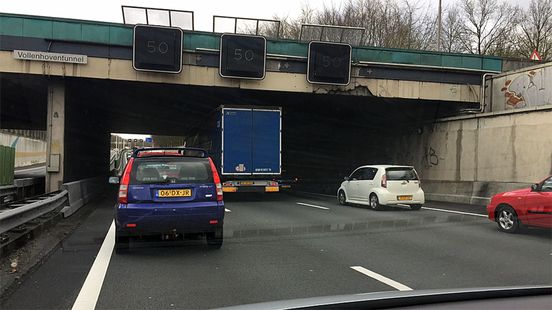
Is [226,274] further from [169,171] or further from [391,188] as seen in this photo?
[391,188]

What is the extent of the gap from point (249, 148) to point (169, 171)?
10058mm

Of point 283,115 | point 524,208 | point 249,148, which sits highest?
point 283,115

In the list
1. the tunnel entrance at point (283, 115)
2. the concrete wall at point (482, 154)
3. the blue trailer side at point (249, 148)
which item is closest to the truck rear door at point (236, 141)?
the blue trailer side at point (249, 148)

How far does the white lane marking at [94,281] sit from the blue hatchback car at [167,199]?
41 centimetres

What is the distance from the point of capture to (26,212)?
9.10 metres

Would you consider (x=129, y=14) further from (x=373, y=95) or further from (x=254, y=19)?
(x=373, y=95)

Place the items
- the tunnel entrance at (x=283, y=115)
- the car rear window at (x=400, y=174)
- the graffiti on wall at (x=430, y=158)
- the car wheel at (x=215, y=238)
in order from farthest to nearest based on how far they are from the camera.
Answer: the tunnel entrance at (x=283, y=115) → the graffiti on wall at (x=430, y=158) → the car rear window at (x=400, y=174) → the car wheel at (x=215, y=238)

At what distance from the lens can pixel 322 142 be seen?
1197 inches

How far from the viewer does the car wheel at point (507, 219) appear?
410 inches

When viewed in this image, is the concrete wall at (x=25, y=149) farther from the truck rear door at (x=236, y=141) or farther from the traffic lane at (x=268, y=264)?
the traffic lane at (x=268, y=264)

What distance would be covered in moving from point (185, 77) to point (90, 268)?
1215cm

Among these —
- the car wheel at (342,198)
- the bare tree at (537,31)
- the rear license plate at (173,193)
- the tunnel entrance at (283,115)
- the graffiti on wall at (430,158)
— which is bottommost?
the car wheel at (342,198)

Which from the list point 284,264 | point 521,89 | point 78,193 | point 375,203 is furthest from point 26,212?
point 521,89

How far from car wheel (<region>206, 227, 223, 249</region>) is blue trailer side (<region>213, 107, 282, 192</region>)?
9063mm
